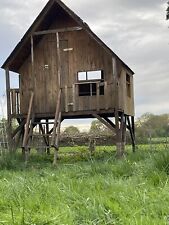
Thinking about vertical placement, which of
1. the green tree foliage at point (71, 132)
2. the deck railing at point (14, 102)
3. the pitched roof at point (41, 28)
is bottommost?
the green tree foliage at point (71, 132)

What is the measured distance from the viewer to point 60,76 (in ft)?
62.3

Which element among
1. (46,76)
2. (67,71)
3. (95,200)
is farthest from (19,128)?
(95,200)

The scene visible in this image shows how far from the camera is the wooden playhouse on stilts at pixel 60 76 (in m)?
18.1

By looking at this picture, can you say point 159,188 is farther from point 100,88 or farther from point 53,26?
point 53,26

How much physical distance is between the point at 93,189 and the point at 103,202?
97 centimetres

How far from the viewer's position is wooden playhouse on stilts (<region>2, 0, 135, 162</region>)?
18.1 metres

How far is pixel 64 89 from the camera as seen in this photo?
1864 centimetres

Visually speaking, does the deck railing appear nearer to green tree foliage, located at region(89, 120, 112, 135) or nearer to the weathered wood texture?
the weathered wood texture

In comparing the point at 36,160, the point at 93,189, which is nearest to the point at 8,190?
the point at 93,189

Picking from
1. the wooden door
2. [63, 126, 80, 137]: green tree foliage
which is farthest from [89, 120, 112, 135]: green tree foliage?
the wooden door

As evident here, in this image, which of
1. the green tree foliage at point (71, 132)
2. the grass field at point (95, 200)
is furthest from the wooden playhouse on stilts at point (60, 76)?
the grass field at point (95, 200)

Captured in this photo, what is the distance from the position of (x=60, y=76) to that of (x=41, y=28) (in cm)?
245

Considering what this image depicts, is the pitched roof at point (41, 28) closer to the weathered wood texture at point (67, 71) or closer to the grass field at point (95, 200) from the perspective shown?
the weathered wood texture at point (67, 71)

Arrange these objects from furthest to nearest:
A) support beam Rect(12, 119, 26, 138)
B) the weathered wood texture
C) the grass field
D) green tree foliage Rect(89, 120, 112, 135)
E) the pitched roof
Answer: green tree foliage Rect(89, 120, 112, 135), support beam Rect(12, 119, 26, 138), the weathered wood texture, the pitched roof, the grass field
